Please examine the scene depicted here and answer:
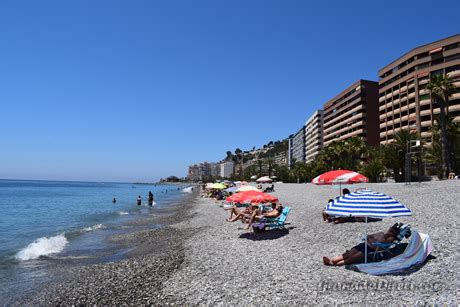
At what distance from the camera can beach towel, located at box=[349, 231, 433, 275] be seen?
772cm

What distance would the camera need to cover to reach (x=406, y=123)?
243 feet

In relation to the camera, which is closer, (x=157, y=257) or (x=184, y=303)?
(x=184, y=303)

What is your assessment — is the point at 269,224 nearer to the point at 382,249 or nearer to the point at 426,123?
the point at 382,249

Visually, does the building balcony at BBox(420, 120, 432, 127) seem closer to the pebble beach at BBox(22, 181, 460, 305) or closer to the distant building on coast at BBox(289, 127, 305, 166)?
the pebble beach at BBox(22, 181, 460, 305)

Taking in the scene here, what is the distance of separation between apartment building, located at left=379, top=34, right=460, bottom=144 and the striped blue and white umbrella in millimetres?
62587

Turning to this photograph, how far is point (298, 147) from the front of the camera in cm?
17388

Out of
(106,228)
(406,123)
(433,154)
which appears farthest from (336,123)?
(106,228)

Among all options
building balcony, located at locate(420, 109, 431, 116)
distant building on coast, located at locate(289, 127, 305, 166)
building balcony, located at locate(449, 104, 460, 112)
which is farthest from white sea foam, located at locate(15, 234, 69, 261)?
distant building on coast, located at locate(289, 127, 305, 166)

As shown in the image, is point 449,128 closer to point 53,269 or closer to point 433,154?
point 433,154

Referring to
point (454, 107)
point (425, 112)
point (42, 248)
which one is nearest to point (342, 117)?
point (425, 112)

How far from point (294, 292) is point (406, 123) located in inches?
3031

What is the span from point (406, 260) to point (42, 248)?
1586 cm

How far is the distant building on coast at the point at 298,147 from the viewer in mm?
163125

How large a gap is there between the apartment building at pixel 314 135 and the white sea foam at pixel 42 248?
376 feet
